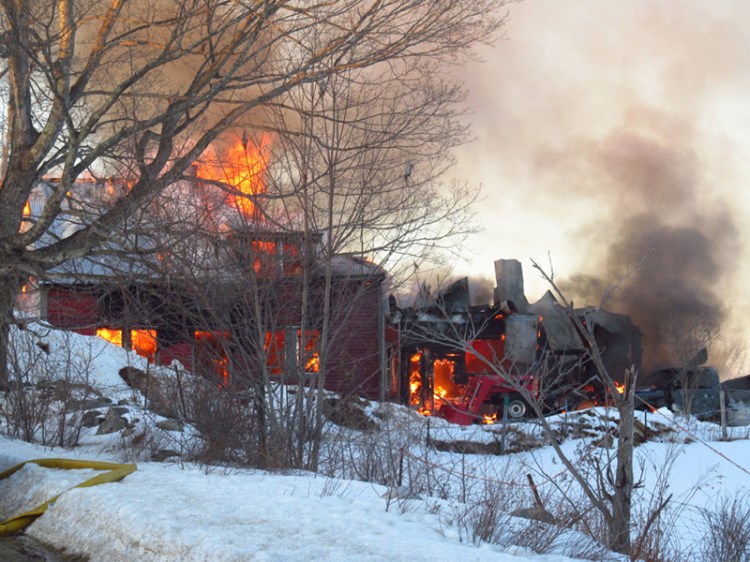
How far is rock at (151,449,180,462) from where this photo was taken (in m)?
9.47

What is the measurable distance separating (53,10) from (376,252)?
21.0 ft

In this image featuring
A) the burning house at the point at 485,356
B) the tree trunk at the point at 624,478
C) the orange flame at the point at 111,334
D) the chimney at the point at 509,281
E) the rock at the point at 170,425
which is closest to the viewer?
the tree trunk at the point at 624,478

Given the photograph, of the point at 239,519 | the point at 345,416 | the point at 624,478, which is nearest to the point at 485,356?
the point at 345,416

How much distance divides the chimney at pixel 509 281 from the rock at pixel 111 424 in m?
26.7

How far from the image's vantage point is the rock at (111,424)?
1142 cm

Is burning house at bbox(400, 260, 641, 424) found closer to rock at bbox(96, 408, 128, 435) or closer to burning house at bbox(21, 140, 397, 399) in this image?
burning house at bbox(21, 140, 397, 399)

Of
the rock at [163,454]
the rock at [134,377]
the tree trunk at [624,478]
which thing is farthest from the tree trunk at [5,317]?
the tree trunk at [624,478]

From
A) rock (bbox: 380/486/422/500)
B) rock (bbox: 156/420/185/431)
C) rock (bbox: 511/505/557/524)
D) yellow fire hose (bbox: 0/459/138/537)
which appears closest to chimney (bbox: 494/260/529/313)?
rock (bbox: 156/420/185/431)

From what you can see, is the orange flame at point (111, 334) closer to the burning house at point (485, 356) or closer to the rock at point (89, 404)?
the burning house at point (485, 356)

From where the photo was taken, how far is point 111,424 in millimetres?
11578

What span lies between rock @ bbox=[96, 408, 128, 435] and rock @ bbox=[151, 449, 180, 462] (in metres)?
1.85

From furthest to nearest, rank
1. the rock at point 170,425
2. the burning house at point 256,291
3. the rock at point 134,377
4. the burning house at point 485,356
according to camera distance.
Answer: the burning house at point 485,356
the rock at point 134,377
the rock at point 170,425
the burning house at point 256,291

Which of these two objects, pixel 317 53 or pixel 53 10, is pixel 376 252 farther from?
pixel 53 10

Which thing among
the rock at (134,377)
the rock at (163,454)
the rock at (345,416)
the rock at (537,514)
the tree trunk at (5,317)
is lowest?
A: the rock at (537,514)
